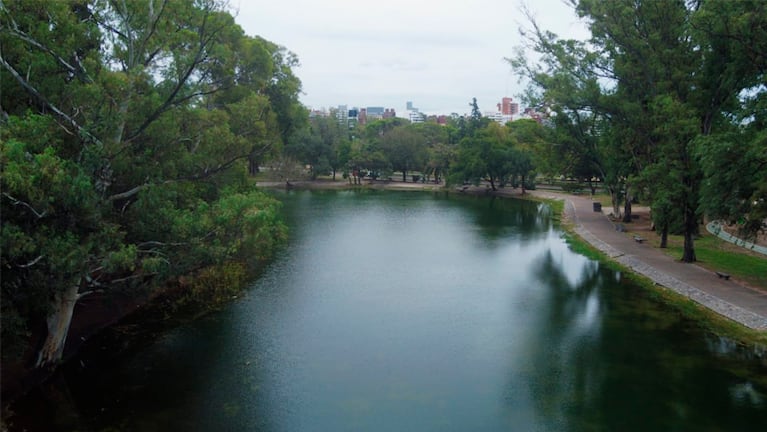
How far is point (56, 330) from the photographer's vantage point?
10898 mm

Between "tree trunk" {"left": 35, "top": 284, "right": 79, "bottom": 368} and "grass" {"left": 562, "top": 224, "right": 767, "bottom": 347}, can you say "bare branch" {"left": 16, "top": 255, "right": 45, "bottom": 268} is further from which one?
"grass" {"left": 562, "top": 224, "right": 767, "bottom": 347}

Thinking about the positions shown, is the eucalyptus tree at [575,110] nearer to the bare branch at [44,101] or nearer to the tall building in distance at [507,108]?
the bare branch at [44,101]

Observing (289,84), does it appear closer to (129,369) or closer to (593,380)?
(129,369)

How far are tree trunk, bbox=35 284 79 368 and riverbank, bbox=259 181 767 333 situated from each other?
15321 mm

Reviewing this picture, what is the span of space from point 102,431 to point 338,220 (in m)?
23.6

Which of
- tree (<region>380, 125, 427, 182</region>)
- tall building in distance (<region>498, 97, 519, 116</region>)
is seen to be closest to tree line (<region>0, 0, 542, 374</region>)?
tree (<region>380, 125, 427, 182</region>)

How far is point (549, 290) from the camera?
17.7m

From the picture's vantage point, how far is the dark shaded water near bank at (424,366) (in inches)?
369

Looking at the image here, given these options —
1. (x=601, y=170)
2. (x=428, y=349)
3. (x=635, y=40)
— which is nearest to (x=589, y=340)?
(x=428, y=349)

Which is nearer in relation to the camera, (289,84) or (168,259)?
(168,259)

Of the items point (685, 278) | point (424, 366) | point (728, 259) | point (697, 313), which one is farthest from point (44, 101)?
point (728, 259)

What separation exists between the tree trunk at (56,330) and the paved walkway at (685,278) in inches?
605

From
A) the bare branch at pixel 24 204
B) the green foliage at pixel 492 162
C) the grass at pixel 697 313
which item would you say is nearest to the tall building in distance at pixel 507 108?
the green foliage at pixel 492 162

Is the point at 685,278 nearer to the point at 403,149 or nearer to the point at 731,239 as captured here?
the point at 731,239
